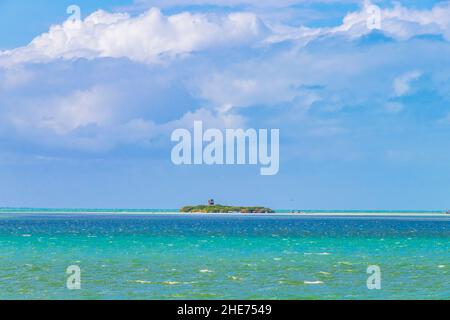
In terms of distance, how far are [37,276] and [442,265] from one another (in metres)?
36.5

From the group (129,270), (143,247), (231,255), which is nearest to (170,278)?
(129,270)

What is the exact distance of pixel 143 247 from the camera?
86.6 metres

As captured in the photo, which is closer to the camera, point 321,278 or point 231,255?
point 321,278
